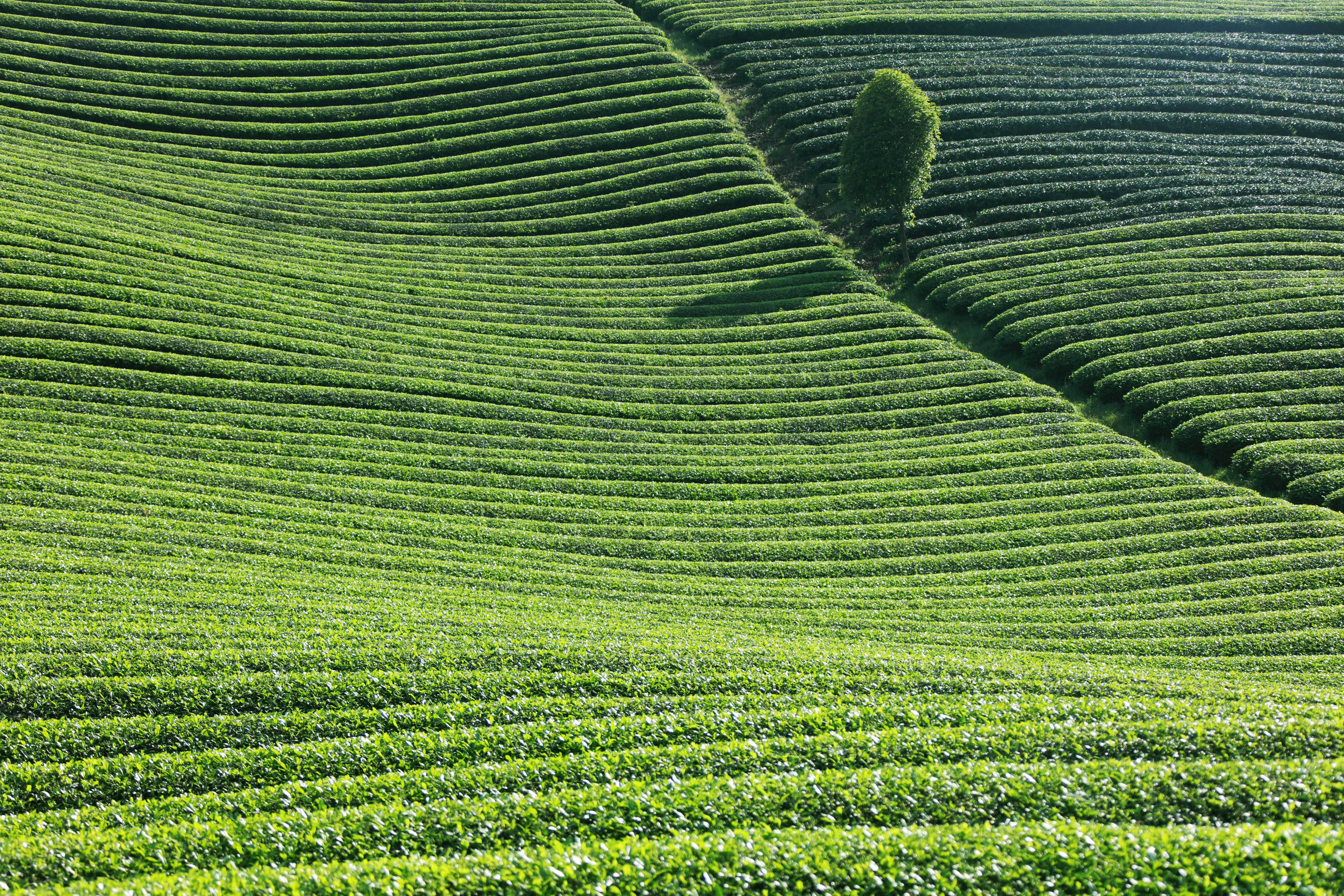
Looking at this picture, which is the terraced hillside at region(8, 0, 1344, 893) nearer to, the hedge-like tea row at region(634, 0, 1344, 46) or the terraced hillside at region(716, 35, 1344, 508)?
the terraced hillside at region(716, 35, 1344, 508)

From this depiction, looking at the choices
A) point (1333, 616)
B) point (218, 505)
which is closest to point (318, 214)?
point (218, 505)

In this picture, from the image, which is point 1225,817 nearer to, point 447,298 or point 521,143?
point 447,298

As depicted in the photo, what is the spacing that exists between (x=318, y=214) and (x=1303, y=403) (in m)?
35.1

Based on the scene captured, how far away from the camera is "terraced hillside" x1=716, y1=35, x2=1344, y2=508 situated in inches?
1198

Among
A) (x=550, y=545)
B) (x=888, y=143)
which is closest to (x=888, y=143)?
(x=888, y=143)

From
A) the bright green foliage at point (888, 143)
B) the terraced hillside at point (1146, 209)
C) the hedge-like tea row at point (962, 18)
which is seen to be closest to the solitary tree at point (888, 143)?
the bright green foliage at point (888, 143)

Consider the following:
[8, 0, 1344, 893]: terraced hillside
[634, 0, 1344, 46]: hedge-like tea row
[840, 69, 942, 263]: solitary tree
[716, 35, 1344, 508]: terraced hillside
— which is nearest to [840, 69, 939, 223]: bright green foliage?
[840, 69, 942, 263]: solitary tree

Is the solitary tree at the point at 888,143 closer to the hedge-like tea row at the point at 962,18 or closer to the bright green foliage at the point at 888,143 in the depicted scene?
the bright green foliage at the point at 888,143

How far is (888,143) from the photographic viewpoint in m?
37.9

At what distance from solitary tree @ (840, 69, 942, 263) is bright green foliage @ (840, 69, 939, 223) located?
0.7 inches

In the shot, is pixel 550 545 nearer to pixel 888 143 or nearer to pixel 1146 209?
pixel 888 143

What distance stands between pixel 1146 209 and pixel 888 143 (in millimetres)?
11658

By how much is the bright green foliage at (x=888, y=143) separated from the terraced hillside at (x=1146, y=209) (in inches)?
114

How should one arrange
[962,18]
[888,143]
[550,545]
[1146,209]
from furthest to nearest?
1. [962,18]
2. [1146,209]
3. [888,143]
4. [550,545]
